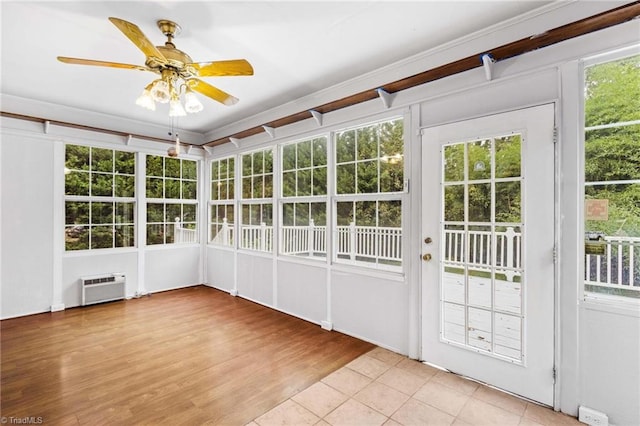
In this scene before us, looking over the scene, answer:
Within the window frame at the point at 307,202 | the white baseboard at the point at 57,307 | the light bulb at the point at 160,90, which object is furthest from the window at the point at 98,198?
the light bulb at the point at 160,90

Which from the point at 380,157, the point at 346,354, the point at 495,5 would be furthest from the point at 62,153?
the point at 495,5

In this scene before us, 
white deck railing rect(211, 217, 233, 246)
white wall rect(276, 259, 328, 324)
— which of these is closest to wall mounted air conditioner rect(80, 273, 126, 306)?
white deck railing rect(211, 217, 233, 246)

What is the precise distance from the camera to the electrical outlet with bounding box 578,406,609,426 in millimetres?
1907

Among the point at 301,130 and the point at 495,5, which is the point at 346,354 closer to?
the point at 301,130

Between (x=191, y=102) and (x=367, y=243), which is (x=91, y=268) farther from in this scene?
(x=367, y=243)

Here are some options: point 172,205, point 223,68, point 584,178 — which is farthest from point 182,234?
point 584,178

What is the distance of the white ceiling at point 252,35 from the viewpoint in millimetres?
2068

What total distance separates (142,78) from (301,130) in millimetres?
1809

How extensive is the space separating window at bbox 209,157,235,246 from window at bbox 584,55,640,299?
14.8 ft

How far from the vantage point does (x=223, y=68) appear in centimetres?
217

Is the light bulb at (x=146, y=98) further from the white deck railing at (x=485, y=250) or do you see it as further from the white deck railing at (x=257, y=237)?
the white deck railing at (x=485, y=250)

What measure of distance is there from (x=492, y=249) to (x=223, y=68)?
2.43 m

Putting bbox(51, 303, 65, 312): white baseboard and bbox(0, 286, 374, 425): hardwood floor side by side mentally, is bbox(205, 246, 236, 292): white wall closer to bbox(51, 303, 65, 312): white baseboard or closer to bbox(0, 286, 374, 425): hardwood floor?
bbox(0, 286, 374, 425): hardwood floor

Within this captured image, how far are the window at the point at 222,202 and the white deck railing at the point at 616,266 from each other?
4.55m
